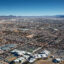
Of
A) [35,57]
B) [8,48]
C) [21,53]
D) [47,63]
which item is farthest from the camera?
[8,48]

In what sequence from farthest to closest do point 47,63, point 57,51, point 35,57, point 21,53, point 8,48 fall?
point 8,48 < point 57,51 < point 21,53 < point 35,57 < point 47,63

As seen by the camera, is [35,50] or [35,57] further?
[35,50]

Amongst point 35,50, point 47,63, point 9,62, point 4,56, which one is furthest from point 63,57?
point 4,56

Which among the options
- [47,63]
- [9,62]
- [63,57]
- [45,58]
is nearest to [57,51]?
[63,57]

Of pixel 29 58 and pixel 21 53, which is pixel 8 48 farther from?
pixel 29 58

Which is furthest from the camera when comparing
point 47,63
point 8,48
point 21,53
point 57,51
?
point 8,48

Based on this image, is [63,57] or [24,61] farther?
[63,57]

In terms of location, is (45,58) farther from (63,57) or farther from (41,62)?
(63,57)

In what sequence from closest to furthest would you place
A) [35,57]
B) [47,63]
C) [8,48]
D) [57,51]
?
[47,63]
[35,57]
[57,51]
[8,48]
